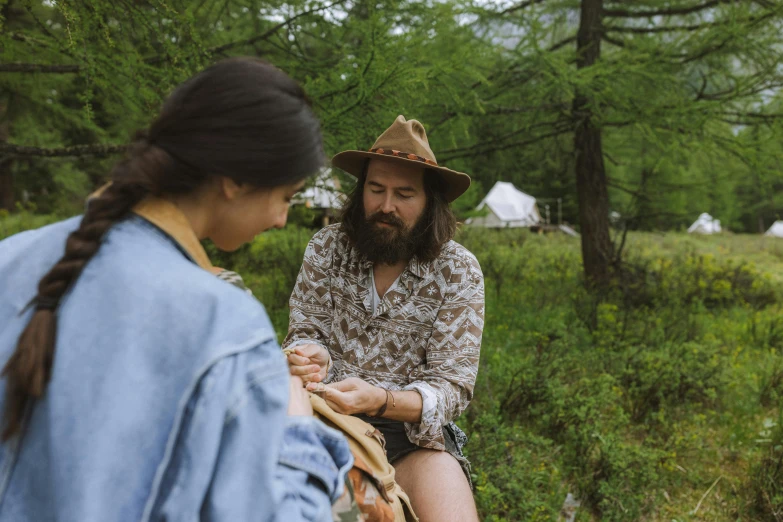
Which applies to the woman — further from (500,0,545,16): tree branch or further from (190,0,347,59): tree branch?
(500,0,545,16): tree branch

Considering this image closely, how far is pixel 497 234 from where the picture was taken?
572 inches

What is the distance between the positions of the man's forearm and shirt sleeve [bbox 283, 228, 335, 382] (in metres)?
0.51

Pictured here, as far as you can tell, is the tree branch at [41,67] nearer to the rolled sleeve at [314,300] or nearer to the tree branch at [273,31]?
the tree branch at [273,31]

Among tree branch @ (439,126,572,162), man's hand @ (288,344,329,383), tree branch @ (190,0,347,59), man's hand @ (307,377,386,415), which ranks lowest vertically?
man's hand @ (307,377,386,415)

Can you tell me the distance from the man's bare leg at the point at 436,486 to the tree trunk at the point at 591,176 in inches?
214

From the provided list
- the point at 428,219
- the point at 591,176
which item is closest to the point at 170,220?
the point at 428,219

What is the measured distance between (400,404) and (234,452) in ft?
3.27

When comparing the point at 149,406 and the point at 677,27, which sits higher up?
the point at 677,27

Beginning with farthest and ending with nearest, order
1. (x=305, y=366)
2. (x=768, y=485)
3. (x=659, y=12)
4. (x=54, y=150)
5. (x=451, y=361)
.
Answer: (x=659, y=12) → (x=54, y=150) → (x=768, y=485) → (x=451, y=361) → (x=305, y=366)

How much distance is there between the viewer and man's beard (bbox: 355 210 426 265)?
7.40 ft

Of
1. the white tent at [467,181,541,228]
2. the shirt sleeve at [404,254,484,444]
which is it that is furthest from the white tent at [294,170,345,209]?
the white tent at [467,181,541,228]

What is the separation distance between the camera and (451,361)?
2.06m

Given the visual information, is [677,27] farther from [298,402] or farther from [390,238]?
[298,402]

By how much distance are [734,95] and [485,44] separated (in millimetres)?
2310
